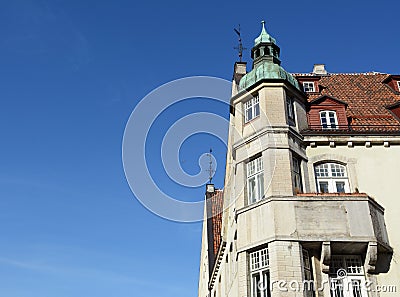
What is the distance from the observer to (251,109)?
25.6m

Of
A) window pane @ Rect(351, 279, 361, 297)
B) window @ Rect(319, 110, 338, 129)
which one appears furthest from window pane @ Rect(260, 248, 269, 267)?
window @ Rect(319, 110, 338, 129)

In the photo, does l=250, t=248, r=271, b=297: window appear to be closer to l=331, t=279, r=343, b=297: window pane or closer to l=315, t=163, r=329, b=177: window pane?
l=331, t=279, r=343, b=297: window pane

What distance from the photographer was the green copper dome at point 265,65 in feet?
83.6

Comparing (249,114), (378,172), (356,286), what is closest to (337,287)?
(356,286)

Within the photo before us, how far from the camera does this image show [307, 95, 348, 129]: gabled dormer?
25422mm

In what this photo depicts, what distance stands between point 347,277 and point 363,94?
12567mm

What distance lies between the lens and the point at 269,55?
27594 millimetres

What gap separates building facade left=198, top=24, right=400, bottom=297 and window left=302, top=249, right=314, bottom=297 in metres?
0.04

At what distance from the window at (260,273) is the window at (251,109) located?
718 centimetres

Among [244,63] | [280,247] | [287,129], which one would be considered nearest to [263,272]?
[280,247]

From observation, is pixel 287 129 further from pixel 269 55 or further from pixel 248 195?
pixel 269 55

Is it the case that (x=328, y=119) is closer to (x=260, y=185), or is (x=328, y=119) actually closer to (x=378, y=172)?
(x=378, y=172)

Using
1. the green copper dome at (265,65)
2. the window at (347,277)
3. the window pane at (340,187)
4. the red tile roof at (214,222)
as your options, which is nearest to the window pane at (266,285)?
the window at (347,277)

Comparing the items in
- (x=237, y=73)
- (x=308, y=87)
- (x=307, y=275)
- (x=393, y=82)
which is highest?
(x=237, y=73)
